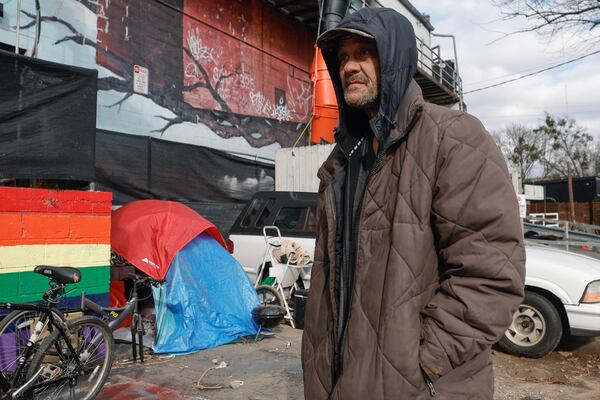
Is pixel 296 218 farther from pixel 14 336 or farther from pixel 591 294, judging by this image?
pixel 14 336

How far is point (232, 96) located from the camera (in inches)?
451

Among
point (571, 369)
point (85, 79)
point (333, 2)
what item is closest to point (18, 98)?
point (85, 79)

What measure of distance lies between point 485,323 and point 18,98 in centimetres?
454

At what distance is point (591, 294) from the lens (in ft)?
17.5

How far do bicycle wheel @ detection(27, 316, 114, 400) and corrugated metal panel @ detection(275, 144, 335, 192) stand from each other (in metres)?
6.40

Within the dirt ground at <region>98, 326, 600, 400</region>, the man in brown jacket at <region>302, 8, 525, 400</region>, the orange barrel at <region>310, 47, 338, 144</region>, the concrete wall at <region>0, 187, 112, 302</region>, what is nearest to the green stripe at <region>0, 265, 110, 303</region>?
the concrete wall at <region>0, 187, 112, 302</region>

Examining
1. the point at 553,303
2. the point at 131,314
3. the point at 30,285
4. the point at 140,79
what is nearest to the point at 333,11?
the point at 140,79

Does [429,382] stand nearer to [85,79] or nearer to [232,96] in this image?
[85,79]

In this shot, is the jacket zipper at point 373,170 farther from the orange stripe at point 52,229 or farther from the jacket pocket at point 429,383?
the orange stripe at point 52,229

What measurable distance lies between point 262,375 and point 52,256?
95.3 inches

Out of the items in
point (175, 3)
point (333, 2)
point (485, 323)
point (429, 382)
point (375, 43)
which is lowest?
point (429, 382)

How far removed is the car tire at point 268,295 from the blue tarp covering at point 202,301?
49 centimetres

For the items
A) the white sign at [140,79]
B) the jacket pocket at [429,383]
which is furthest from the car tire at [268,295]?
the jacket pocket at [429,383]

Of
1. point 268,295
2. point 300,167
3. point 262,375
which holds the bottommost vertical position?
point 262,375
